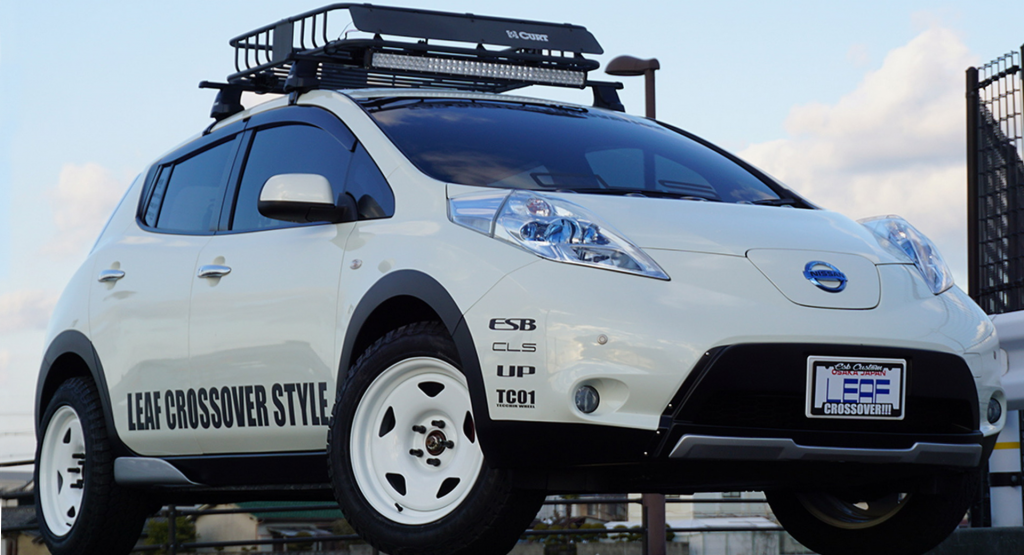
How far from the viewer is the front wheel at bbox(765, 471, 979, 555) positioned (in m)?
4.75

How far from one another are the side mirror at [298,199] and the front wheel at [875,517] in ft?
7.58

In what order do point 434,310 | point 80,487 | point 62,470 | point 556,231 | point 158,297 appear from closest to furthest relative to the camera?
1. point 556,231
2. point 434,310
3. point 158,297
4. point 80,487
5. point 62,470

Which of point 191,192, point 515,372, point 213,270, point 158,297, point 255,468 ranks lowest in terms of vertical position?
point 255,468

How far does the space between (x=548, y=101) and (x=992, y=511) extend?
4.43 metres

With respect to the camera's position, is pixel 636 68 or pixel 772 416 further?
pixel 636 68

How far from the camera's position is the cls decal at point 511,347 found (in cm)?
388

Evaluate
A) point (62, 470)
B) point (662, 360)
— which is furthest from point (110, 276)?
point (662, 360)

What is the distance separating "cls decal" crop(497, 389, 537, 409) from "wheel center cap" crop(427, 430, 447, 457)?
413mm

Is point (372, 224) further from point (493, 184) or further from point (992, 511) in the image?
point (992, 511)

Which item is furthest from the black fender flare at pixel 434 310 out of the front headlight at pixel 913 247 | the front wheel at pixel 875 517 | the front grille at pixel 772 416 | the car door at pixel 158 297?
the front wheel at pixel 875 517

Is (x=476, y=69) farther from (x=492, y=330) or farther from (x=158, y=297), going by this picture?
(x=492, y=330)

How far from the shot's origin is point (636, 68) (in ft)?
50.7

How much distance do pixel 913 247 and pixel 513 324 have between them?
1686 mm

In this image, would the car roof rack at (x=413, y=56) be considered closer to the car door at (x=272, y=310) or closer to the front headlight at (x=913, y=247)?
the car door at (x=272, y=310)
